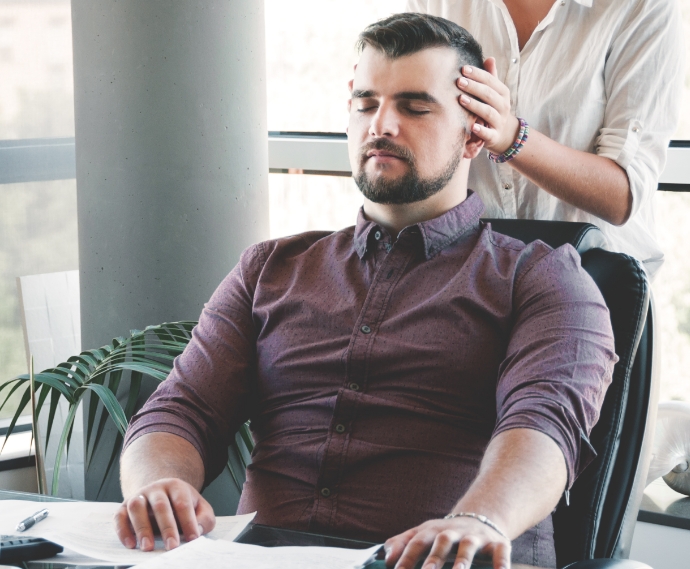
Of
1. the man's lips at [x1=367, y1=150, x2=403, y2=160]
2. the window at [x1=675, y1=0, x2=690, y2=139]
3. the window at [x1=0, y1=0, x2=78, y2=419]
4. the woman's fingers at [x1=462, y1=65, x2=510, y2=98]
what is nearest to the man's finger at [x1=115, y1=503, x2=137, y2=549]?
the man's lips at [x1=367, y1=150, x2=403, y2=160]

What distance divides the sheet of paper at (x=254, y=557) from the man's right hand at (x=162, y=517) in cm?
8

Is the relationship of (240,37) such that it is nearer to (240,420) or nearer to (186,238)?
(186,238)

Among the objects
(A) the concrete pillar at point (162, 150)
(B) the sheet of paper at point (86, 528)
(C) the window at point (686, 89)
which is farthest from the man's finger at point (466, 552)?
(C) the window at point (686, 89)

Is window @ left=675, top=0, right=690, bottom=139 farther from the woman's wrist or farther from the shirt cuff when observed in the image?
the shirt cuff

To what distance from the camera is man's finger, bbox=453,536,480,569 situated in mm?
992

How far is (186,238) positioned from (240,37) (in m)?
0.62

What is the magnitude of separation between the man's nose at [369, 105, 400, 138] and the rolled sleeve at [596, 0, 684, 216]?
51cm

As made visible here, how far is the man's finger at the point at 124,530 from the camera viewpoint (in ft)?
3.72

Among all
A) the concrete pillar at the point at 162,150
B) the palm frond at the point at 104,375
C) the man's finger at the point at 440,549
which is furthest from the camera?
the concrete pillar at the point at 162,150

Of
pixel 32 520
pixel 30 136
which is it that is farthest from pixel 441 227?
pixel 30 136

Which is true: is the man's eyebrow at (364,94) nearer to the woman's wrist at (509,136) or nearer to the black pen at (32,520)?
the woman's wrist at (509,136)

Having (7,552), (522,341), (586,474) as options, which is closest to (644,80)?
(522,341)

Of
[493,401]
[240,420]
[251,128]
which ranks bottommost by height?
[240,420]

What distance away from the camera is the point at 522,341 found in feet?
4.84
